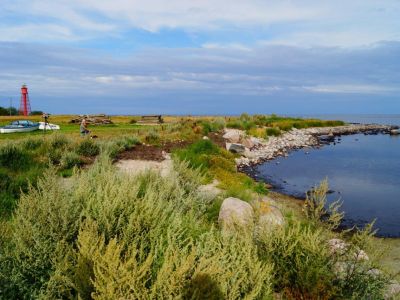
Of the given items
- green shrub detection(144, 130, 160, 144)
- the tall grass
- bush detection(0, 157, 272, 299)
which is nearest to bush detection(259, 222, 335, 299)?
bush detection(0, 157, 272, 299)

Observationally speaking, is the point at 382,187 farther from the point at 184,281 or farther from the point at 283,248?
the point at 184,281

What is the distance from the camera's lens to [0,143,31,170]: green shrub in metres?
15.0

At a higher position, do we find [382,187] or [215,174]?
[215,174]

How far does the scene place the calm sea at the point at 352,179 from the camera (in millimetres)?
15695

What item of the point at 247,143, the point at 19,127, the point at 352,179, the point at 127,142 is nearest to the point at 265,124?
the point at 247,143

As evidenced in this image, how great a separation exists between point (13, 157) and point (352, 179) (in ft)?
61.0

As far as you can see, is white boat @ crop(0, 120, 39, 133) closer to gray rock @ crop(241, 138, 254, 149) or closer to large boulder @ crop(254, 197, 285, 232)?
gray rock @ crop(241, 138, 254, 149)

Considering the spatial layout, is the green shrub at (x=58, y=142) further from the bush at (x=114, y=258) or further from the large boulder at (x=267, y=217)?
the bush at (x=114, y=258)

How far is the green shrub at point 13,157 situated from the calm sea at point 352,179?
37.6 ft

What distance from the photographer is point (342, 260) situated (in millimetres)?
6379

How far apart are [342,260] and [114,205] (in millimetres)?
3737

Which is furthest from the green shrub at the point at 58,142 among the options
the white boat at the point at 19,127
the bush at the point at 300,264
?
the bush at the point at 300,264

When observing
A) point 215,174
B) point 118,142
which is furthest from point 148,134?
point 215,174

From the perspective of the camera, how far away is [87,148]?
61.4 feet
